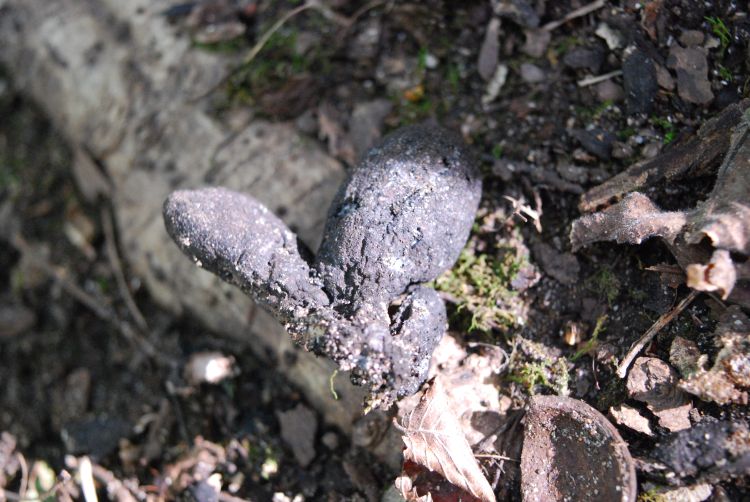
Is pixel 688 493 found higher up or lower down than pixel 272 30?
lower down

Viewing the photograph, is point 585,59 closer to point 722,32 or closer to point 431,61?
point 722,32

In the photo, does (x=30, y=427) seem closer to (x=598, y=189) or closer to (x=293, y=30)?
(x=293, y=30)

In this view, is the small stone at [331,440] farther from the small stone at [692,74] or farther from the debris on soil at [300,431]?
the small stone at [692,74]

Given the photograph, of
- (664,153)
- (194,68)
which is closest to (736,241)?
(664,153)

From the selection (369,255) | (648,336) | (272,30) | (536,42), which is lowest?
(648,336)

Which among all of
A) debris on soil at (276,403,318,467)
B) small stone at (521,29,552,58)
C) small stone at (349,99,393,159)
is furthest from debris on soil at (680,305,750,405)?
small stone at (349,99,393,159)

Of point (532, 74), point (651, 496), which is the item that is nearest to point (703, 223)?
point (651, 496)

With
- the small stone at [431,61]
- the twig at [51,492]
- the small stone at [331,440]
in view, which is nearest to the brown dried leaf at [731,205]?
the small stone at [431,61]
